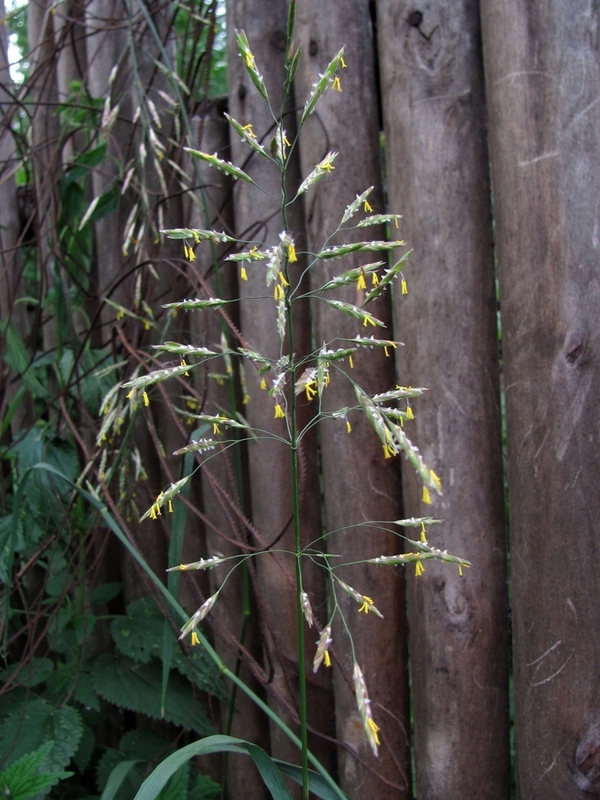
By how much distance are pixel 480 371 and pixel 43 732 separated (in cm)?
124

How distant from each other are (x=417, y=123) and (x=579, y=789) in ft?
4.30

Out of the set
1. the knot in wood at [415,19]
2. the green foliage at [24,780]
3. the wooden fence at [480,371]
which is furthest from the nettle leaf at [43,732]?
the knot in wood at [415,19]

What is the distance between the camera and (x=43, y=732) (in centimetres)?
159

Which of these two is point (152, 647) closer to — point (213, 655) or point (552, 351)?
point (213, 655)

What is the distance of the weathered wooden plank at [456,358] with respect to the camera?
56.4 inches

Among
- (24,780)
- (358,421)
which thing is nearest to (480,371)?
(358,421)

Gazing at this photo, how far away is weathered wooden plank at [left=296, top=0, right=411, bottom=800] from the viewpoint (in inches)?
61.7

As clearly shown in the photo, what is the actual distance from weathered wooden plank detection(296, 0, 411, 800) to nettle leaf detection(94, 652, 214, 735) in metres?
0.36

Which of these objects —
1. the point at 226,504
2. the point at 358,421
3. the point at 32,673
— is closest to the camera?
the point at 358,421

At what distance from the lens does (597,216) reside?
50.5 inches

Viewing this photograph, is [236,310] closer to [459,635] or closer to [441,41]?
[441,41]

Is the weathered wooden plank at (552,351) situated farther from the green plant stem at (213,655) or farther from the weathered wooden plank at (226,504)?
the weathered wooden plank at (226,504)

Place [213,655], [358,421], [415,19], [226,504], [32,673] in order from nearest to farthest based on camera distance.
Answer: [213,655] < [415,19] < [358,421] < [32,673] < [226,504]

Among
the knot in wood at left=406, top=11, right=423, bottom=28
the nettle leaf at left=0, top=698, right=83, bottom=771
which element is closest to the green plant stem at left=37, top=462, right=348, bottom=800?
the nettle leaf at left=0, top=698, right=83, bottom=771
